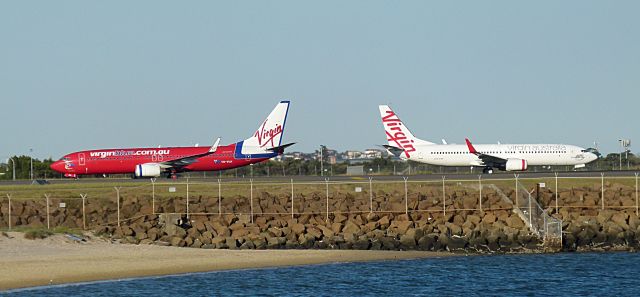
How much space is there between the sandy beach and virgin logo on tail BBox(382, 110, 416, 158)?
165ft

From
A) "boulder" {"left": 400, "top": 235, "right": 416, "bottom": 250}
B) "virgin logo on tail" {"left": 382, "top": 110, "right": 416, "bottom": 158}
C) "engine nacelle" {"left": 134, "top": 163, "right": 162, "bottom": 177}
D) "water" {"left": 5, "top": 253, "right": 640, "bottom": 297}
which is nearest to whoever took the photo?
"water" {"left": 5, "top": 253, "right": 640, "bottom": 297}

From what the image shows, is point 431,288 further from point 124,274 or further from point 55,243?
point 55,243

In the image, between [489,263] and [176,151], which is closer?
[489,263]

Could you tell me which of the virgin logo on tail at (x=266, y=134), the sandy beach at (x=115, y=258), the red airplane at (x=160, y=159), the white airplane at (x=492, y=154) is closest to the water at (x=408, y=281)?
the sandy beach at (x=115, y=258)

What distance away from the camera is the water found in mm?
29828

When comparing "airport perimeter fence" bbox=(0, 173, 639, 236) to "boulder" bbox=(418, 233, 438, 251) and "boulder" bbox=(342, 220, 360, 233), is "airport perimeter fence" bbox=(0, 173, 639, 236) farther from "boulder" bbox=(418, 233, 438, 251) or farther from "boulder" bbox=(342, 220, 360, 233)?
"boulder" bbox=(418, 233, 438, 251)

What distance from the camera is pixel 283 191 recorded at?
2151 inches

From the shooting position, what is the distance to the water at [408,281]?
97.9ft

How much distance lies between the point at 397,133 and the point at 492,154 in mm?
8716

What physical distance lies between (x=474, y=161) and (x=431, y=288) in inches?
2248

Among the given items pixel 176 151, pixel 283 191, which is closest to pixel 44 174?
pixel 176 151

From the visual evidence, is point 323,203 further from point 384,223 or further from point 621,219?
point 621,219

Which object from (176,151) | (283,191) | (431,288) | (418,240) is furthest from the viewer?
(176,151)

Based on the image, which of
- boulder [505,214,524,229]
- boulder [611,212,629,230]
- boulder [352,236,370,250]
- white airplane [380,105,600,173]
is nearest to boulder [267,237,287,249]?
boulder [352,236,370,250]
